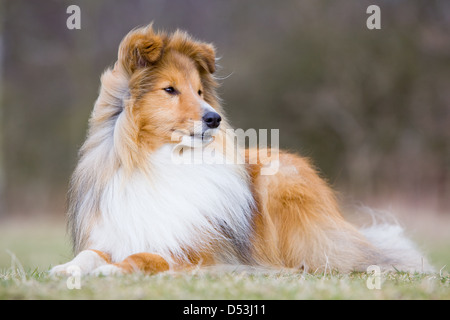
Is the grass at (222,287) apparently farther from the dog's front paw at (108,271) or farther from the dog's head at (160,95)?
the dog's head at (160,95)

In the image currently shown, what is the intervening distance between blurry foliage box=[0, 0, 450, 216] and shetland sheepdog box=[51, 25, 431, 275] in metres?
9.46

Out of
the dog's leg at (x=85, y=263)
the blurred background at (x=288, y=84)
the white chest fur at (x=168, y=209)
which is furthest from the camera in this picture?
the blurred background at (x=288, y=84)

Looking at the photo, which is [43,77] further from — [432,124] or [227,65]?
[432,124]

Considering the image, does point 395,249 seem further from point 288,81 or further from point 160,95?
point 288,81

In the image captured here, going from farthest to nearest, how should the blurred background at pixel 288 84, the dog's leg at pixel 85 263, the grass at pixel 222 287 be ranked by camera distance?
1. the blurred background at pixel 288 84
2. the dog's leg at pixel 85 263
3. the grass at pixel 222 287

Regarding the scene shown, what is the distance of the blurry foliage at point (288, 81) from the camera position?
15.2 meters

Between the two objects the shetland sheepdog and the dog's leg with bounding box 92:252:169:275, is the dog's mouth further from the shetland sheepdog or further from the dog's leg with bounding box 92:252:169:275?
the dog's leg with bounding box 92:252:169:275

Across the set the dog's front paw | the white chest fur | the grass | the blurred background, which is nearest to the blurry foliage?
the blurred background

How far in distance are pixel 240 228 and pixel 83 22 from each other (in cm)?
1337

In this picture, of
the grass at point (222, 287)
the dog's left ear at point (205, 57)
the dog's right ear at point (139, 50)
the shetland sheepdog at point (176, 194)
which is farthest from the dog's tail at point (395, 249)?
the dog's right ear at point (139, 50)

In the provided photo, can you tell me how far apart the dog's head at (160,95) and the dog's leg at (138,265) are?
37.4 inches

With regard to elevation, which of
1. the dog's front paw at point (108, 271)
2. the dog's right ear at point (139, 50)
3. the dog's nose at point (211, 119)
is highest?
the dog's right ear at point (139, 50)

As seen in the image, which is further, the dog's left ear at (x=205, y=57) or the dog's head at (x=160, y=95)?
the dog's left ear at (x=205, y=57)

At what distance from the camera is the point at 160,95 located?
181 inches
